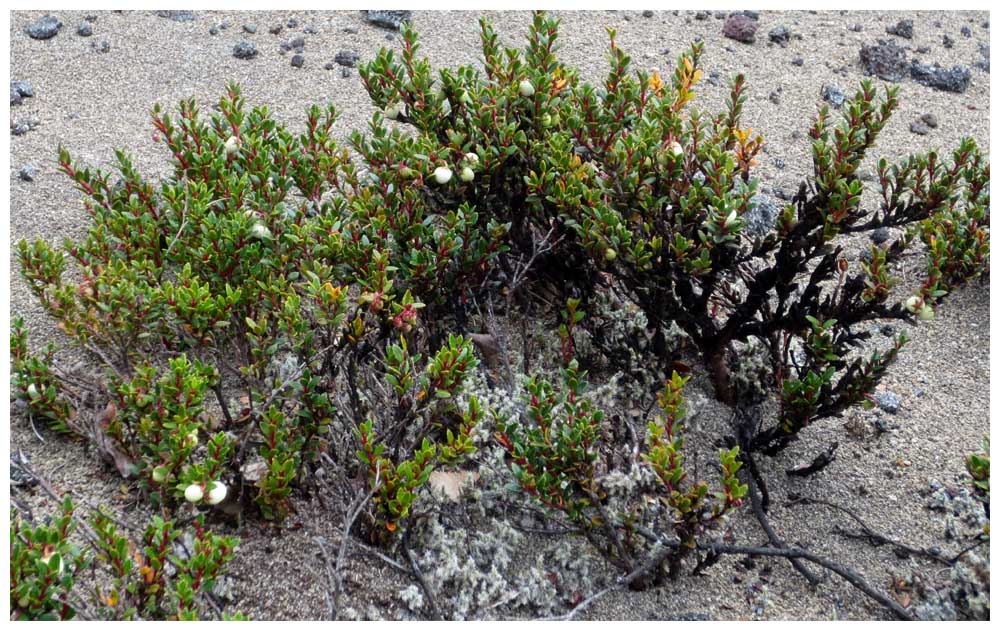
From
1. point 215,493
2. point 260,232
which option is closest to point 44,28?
point 260,232

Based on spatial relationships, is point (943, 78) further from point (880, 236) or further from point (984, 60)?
point (880, 236)

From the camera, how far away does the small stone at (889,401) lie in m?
3.09

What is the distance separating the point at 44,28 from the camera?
5098 mm

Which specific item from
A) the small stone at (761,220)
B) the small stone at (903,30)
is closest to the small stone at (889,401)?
the small stone at (761,220)

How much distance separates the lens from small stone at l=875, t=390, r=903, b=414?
3.09 meters

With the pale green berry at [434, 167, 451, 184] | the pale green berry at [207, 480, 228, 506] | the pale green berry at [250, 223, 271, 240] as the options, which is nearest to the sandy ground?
the pale green berry at [207, 480, 228, 506]

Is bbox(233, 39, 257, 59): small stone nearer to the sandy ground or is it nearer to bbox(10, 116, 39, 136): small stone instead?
the sandy ground

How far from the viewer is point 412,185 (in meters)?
2.86

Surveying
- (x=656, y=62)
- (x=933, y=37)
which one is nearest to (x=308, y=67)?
(x=656, y=62)

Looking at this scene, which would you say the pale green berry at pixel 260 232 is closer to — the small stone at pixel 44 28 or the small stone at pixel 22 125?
the small stone at pixel 22 125

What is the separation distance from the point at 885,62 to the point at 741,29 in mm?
866

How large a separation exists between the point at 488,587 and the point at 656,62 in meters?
3.77

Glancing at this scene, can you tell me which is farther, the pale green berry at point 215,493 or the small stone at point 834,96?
the small stone at point 834,96

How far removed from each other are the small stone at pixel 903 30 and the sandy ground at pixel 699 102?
2.1 inches
